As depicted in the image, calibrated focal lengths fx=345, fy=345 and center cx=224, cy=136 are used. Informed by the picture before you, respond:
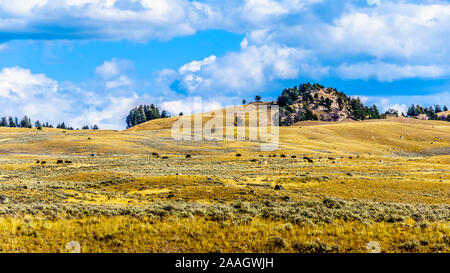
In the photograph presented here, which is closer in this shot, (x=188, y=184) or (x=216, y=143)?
(x=188, y=184)

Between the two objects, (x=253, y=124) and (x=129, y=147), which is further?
(x=253, y=124)

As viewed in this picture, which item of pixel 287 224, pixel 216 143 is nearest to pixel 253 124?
pixel 216 143

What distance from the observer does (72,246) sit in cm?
1335

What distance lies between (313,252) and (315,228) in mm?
2973

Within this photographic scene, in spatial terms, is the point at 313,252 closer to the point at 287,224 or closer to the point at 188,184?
the point at 287,224

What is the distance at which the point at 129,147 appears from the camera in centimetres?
9144
